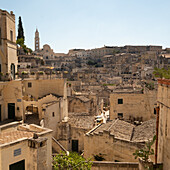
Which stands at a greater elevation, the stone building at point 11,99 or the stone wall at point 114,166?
the stone building at point 11,99

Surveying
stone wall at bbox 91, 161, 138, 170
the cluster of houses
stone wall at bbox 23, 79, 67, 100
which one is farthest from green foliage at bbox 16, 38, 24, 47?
stone wall at bbox 91, 161, 138, 170

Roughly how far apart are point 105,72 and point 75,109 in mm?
59751

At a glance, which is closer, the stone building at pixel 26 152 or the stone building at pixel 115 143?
the stone building at pixel 26 152

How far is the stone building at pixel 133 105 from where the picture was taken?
78.8 ft

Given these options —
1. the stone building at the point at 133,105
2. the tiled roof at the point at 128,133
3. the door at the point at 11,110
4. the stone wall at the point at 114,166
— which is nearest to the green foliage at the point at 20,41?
the door at the point at 11,110

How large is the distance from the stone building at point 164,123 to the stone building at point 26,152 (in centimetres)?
657

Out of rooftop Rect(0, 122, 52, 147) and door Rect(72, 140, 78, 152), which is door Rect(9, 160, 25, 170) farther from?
door Rect(72, 140, 78, 152)

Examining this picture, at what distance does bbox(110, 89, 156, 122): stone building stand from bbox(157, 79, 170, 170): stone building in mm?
14415

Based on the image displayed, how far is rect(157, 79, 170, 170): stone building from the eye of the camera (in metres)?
8.70

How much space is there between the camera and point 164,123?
9.26 meters

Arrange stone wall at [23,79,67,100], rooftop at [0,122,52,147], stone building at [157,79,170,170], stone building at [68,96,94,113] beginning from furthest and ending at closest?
1. stone building at [68,96,94,113]
2. stone wall at [23,79,67,100]
3. rooftop at [0,122,52,147]
4. stone building at [157,79,170,170]

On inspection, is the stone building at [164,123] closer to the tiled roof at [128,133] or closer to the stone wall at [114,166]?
the stone wall at [114,166]

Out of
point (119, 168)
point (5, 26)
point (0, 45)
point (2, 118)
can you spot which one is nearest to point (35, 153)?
point (119, 168)

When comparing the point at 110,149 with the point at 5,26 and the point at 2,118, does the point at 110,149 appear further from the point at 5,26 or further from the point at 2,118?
the point at 5,26
